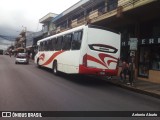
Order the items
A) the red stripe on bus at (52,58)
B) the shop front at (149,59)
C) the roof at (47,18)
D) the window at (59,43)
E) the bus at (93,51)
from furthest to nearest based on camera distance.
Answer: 1. the roof at (47,18)
2. the red stripe on bus at (52,58)
3. the window at (59,43)
4. the shop front at (149,59)
5. the bus at (93,51)

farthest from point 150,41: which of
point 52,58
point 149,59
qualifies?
point 52,58

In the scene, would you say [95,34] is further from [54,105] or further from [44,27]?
[44,27]

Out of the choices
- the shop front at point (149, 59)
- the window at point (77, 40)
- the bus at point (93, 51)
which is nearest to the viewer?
the bus at point (93, 51)

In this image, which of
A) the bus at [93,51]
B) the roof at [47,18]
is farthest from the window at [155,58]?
the roof at [47,18]

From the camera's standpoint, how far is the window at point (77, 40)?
52.7 ft

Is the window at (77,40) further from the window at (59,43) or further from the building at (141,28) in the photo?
the building at (141,28)

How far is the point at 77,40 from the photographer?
1647 centimetres

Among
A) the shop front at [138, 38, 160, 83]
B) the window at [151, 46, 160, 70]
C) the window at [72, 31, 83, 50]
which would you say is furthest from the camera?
the window at [151, 46, 160, 70]

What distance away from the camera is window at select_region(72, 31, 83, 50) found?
16.1 m

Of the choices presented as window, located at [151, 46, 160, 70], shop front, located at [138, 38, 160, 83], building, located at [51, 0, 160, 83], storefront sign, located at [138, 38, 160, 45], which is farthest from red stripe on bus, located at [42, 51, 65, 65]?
window, located at [151, 46, 160, 70]

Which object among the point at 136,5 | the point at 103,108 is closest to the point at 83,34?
the point at 136,5

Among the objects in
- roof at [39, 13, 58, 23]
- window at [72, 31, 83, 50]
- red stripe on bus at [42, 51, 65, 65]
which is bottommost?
red stripe on bus at [42, 51, 65, 65]

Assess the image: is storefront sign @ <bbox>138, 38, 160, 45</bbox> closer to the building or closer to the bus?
the building

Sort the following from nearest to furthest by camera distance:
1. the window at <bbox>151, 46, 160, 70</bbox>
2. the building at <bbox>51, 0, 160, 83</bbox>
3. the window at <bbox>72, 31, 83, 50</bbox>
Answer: the window at <bbox>72, 31, 83, 50</bbox>
the building at <bbox>51, 0, 160, 83</bbox>
the window at <bbox>151, 46, 160, 70</bbox>
